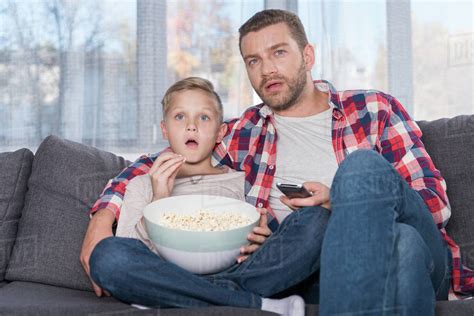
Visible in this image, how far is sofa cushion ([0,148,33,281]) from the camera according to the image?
1.76m

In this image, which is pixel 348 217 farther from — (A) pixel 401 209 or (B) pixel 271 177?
(B) pixel 271 177

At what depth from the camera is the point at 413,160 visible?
1.63 meters

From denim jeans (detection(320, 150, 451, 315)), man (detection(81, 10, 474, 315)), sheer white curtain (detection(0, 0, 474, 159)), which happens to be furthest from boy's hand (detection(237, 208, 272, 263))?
sheer white curtain (detection(0, 0, 474, 159))

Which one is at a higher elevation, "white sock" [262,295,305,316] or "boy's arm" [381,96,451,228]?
"boy's arm" [381,96,451,228]

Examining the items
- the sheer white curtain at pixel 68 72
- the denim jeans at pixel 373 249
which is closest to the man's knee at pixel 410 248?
the denim jeans at pixel 373 249

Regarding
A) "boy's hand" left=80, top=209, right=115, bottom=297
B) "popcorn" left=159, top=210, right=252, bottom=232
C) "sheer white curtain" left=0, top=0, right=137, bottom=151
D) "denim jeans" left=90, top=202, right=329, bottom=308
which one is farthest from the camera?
"sheer white curtain" left=0, top=0, right=137, bottom=151

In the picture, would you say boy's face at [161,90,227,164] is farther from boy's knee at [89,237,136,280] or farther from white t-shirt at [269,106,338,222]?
boy's knee at [89,237,136,280]

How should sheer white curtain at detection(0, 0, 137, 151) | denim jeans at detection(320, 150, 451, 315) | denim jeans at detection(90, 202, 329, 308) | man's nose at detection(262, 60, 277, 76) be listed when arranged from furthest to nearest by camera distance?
sheer white curtain at detection(0, 0, 137, 151) → man's nose at detection(262, 60, 277, 76) → denim jeans at detection(90, 202, 329, 308) → denim jeans at detection(320, 150, 451, 315)

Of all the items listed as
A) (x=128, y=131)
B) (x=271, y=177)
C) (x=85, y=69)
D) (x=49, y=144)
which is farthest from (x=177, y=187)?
(x=85, y=69)

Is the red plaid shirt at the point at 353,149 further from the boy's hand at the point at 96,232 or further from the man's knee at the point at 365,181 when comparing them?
the man's knee at the point at 365,181

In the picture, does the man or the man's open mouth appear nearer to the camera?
the man

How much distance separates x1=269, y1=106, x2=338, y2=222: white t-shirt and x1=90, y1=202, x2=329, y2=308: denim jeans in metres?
0.33

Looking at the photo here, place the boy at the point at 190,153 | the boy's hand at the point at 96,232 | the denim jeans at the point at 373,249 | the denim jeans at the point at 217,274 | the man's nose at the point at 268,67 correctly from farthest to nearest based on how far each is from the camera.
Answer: the man's nose at the point at 268,67 → the boy at the point at 190,153 → the boy's hand at the point at 96,232 → the denim jeans at the point at 217,274 → the denim jeans at the point at 373,249

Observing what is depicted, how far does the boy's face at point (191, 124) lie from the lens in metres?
1.69
